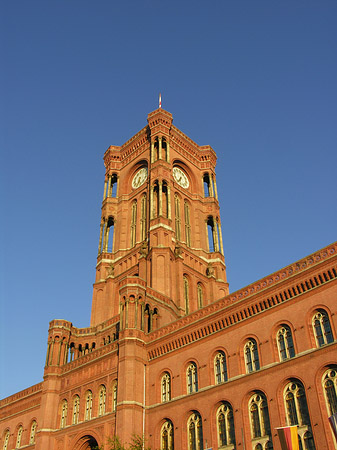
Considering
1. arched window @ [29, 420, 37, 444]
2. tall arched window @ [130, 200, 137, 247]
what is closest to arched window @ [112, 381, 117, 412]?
arched window @ [29, 420, 37, 444]

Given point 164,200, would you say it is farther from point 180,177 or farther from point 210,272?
point 210,272

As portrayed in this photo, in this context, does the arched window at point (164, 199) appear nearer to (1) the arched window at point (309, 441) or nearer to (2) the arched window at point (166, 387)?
(2) the arched window at point (166, 387)

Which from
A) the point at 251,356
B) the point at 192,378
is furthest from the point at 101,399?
the point at 251,356

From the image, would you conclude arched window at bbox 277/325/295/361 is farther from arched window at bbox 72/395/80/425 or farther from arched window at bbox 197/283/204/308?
arched window at bbox 197/283/204/308

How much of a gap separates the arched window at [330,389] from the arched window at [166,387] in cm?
1279

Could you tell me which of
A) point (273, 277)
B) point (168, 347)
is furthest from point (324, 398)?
point (168, 347)

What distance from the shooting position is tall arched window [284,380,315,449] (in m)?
25.4

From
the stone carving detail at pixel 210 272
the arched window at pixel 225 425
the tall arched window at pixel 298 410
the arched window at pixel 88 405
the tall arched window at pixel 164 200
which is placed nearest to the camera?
the tall arched window at pixel 298 410

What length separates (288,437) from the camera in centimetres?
2455

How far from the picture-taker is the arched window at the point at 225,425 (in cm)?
2942

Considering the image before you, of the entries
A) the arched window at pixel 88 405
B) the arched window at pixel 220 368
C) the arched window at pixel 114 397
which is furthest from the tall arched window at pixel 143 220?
the arched window at pixel 220 368

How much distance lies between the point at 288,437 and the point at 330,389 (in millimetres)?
3419

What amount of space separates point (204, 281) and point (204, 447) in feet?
91.3

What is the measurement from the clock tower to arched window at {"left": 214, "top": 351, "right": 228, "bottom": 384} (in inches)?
442
